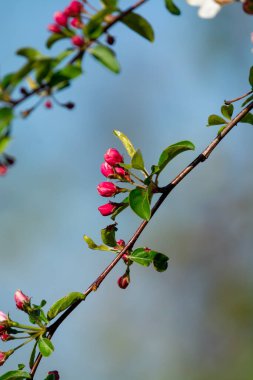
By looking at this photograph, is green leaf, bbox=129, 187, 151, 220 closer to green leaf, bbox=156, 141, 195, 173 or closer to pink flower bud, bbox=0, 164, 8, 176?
green leaf, bbox=156, 141, 195, 173

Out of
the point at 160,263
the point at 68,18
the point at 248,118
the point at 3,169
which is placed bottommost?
the point at 160,263

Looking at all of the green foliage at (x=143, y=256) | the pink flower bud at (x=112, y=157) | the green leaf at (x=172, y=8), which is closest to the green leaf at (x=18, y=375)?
the green foliage at (x=143, y=256)

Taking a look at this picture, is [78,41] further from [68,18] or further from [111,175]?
[111,175]

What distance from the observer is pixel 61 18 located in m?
0.82

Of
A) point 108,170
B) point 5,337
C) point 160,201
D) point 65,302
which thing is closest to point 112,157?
point 108,170

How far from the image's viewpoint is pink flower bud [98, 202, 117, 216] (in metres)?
1.14

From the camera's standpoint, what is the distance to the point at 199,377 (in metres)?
5.87

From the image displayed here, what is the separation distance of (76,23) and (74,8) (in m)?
0.02

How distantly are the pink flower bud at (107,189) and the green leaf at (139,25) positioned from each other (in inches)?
12.4

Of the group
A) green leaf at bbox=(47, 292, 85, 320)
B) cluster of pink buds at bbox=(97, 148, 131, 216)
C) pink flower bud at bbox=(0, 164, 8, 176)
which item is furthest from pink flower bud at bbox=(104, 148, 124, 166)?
pink flower bud at bbox=(0, 164, 8, 176)

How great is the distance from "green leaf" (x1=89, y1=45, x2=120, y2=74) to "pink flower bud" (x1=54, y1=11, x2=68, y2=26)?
5 centimetres

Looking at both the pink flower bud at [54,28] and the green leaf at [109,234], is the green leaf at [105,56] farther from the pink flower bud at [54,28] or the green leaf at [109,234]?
the green leaf at [109,234]

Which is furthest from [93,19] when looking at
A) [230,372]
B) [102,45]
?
[230,372]

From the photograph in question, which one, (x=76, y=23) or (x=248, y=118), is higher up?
(x=76, y=23)
